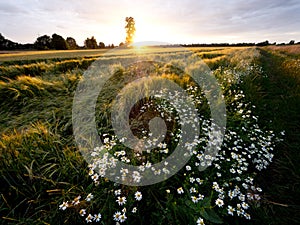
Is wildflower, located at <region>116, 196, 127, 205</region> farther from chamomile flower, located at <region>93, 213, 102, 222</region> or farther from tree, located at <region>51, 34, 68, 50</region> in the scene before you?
tree, located at <region>51, 34, 68, 50</region>

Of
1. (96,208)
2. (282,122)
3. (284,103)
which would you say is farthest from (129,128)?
(284,103)

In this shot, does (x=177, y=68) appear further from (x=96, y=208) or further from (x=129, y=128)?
(x=96, y=208)

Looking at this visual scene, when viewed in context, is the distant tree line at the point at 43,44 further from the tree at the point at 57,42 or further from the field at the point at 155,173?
the field at the point at 155,173

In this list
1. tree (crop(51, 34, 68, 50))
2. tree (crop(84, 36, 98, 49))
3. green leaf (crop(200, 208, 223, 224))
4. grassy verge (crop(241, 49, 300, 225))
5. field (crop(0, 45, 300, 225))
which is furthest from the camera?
tree (crop(84, 36, 98, 49))

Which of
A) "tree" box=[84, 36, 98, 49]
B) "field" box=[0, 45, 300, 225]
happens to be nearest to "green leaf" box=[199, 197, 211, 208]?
"field" box=[0, 45, 300, 225]

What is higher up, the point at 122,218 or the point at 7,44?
the point at 7,44

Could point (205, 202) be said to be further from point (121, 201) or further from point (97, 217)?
point (97, 217)

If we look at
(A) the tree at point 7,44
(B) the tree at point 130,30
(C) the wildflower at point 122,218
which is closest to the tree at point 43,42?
(A) the tree at point 7,44

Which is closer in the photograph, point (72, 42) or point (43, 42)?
point (43, 42)

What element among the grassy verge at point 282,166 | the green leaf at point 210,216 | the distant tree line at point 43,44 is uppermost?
the distant tree line at point 43,44

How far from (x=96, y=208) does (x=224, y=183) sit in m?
1.49

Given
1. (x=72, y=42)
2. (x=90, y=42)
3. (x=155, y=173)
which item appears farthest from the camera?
(x=90, y=42)

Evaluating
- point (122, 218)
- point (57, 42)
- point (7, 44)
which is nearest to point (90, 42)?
point (57, 42)

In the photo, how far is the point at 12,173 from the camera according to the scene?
82.5 inches
